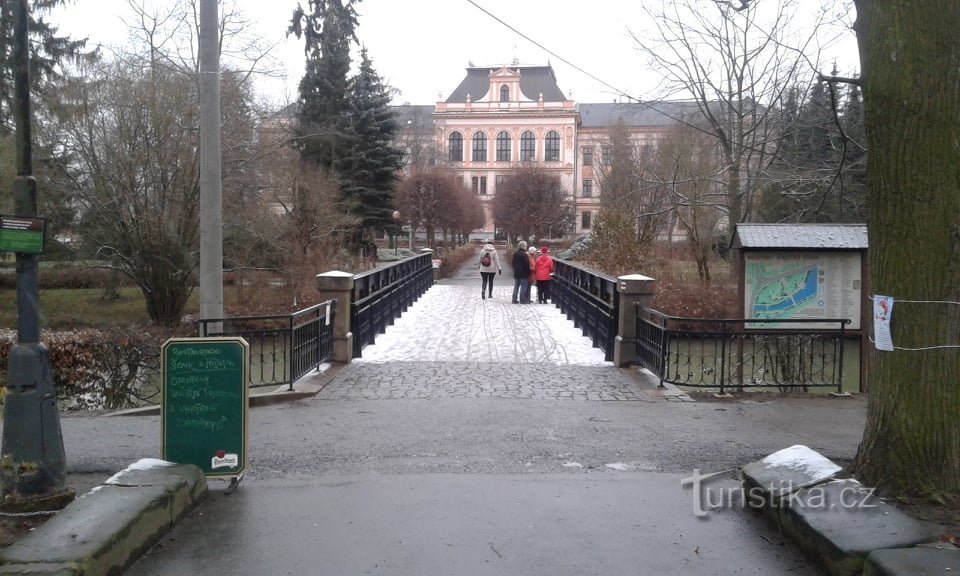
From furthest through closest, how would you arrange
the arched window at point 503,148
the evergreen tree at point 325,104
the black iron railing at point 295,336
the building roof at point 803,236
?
the arched window at point 503,148, the evergreen tree at point 325,104, the building roof at point 803,236, the black iron railing at point 295,336

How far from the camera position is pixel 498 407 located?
9516 mm

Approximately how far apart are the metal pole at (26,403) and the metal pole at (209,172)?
14.9 feet

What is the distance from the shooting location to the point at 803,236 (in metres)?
12.8

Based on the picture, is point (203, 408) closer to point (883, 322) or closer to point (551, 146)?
point (883, 322)

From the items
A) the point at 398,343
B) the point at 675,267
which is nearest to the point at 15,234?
the point at 398,343

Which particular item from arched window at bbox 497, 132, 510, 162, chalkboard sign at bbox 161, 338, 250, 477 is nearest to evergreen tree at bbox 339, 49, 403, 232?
chalkboard sign at bbox 161, 338, 250, 477

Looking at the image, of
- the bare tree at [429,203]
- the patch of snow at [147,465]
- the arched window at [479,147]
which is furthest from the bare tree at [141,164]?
the arched window at [479,147]

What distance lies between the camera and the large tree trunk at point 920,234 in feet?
17.4

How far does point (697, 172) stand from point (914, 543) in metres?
29.8

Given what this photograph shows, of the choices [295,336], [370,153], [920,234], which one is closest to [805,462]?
[920,234]

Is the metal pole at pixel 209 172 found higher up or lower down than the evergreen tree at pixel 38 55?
lower down

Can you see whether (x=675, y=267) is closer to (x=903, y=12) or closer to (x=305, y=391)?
(x=305, y=391)

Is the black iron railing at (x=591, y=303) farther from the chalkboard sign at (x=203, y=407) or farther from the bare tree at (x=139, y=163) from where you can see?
the bare tree at (x=139, y=163)

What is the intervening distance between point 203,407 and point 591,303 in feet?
33.7
